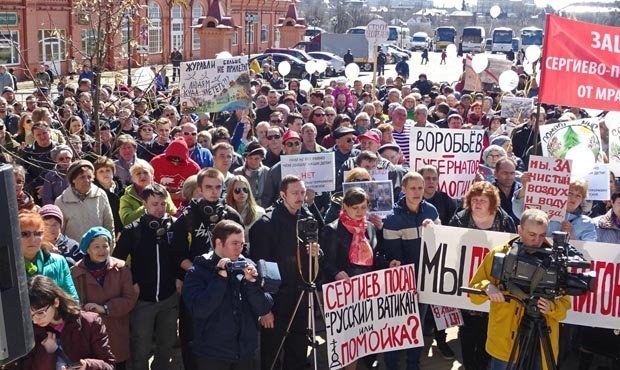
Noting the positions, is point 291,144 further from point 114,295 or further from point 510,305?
point 510,305

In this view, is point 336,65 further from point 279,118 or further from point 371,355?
point 371,355

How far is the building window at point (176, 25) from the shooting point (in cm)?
4409

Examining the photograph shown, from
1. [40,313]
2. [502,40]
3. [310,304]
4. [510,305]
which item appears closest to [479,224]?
[510,305]

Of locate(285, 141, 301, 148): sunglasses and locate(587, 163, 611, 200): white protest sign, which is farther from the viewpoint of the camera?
locate(285, 141, 301, 148): sunglasses

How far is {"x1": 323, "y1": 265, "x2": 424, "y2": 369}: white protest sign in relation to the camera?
18.3 feet

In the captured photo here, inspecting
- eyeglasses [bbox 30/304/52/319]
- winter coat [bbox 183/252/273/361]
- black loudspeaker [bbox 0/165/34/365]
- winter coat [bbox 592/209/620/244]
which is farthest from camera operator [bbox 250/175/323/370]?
black loudspeaker [bbox 0/165/34/365]

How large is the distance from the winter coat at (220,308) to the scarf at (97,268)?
0.69 metres

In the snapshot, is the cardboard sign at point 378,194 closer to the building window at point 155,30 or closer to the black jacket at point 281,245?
the black jacket at point 281,245

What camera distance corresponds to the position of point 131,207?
6.36 metres

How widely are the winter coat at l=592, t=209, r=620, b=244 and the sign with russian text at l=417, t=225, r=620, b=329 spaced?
0.54 meters

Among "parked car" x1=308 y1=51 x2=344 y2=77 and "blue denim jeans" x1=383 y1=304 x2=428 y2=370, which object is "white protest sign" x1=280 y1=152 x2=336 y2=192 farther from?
"parked car" x1=308 y1=51 x2=344 y2=77

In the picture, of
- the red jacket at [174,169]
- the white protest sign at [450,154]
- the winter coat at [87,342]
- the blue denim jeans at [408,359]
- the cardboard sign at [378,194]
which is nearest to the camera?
the winter coat at [87,342]

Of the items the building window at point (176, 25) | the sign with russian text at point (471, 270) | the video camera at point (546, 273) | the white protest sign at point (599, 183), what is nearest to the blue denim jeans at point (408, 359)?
the sign with russian text at point (471, 270)

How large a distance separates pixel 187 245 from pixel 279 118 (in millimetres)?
5448
